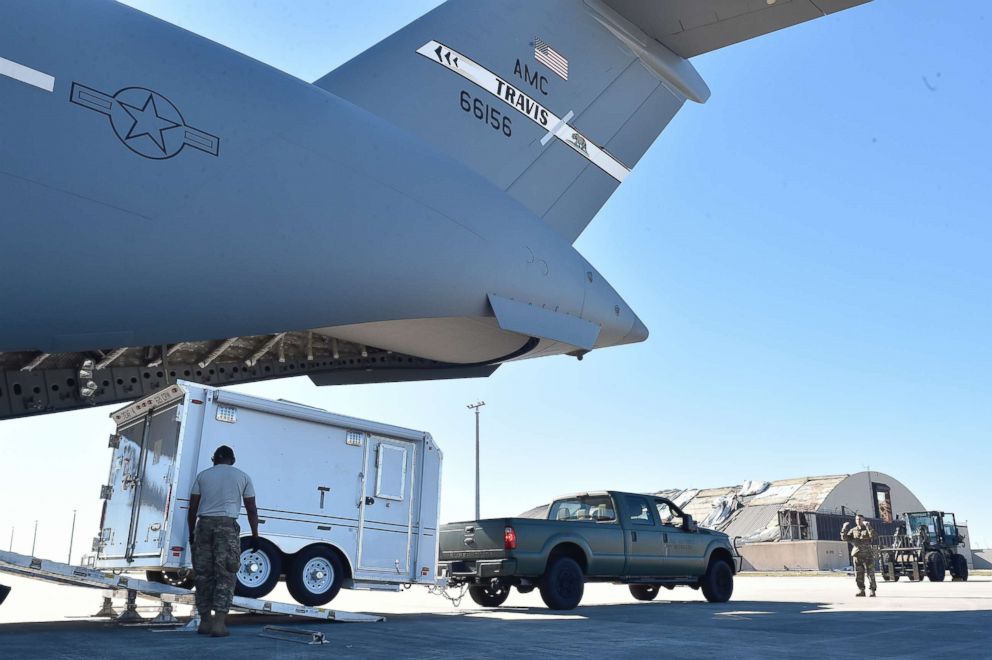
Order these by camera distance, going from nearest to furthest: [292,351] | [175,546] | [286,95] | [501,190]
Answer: [286,95], [175,546], [501,190], [292,351]

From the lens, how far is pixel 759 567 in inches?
1617

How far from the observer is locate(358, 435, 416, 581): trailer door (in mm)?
9156

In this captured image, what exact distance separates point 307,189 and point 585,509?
7.41 meters

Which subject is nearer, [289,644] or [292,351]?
[289,644]

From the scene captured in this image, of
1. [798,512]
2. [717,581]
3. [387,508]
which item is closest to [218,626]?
[387,508]

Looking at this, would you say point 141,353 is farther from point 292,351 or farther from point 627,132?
point 627,132

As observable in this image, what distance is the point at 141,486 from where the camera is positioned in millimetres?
8633

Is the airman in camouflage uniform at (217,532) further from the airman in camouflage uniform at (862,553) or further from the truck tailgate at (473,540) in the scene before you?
the airman in camouflage uniform at (862,553)

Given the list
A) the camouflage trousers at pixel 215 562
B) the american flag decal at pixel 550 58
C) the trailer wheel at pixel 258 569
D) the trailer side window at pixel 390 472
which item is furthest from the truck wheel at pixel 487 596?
the american flag decal at pixel 550 58

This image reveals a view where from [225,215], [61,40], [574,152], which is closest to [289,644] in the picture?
[225,215]

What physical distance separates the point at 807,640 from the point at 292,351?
19.0 feet

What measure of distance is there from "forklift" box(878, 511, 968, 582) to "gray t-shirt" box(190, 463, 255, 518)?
73.0ft

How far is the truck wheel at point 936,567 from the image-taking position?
23.2m

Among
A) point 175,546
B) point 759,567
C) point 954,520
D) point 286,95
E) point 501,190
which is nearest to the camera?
point 286,95
